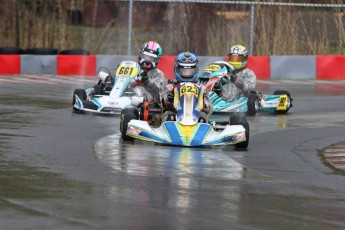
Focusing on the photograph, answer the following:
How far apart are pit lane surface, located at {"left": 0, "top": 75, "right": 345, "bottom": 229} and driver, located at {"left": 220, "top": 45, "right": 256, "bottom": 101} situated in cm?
88

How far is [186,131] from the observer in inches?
458

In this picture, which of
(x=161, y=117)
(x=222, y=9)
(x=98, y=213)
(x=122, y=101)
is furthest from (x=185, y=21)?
(x=98, y=213)

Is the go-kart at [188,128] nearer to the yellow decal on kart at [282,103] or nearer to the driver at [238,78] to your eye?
the driver at [238,78]

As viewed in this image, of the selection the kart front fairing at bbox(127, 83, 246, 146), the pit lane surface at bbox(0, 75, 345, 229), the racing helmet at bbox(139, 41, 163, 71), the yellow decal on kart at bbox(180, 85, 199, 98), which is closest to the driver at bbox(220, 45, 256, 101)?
the pit lane surface at bbox(0, 75, 345, 229)

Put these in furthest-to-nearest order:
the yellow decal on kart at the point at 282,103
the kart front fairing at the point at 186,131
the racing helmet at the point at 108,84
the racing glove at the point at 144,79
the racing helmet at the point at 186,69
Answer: the yellow decal on kart at the point at 282,103, the racing helmet at the point at 108,84, the racing glove at the point at 144,79, the racing helmet at the point at 186,69, the kart front fairing at the point at 186,131

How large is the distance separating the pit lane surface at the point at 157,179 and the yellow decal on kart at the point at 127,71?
0.87 m

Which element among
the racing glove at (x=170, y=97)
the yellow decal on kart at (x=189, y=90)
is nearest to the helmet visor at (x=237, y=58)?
the racing glove at (x=170, y=97)

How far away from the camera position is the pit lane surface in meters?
7.62

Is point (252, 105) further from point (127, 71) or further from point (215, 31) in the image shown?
point (215, 31)

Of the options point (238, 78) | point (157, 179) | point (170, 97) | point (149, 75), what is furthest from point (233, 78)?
point (157, 179)

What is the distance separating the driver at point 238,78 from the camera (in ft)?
51.6

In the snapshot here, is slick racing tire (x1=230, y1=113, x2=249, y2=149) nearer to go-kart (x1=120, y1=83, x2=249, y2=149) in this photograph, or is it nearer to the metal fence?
go-kart (x1=120, y1=83, x2=249, y2=149)

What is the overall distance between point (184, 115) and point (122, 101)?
3.37m

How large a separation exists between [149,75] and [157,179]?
6.47 m
